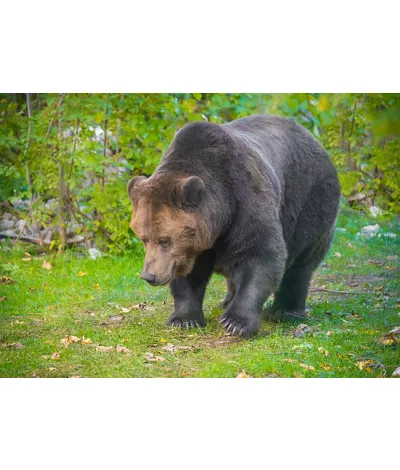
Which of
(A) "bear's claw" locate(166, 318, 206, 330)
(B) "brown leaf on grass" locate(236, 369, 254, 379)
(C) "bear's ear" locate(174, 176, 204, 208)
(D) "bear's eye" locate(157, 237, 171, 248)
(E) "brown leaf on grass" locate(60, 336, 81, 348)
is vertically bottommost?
(E) "brown leaf on grass" locate(60, 336, 81, 348)

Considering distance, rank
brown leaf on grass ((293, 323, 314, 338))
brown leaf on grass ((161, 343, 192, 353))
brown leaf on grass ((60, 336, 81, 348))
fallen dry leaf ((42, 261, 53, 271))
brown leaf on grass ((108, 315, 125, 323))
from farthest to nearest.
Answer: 1. fallen dry leaf ((42, 261, 53, 271))
2. brown leaf on grass ((108, 315, 125, 323))
3. brown leaf on grass ((293, 323, 314, 338))
4. brown leaf on grass ((60, 336, 81, 348))
5. brown leaf on grass ((161, 343, 192, 353))

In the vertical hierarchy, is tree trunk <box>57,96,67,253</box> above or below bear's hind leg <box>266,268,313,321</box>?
above

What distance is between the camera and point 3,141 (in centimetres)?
686

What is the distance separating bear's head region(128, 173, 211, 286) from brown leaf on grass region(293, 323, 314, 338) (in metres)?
1.11

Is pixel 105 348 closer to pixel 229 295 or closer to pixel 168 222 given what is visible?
pixel 168 222

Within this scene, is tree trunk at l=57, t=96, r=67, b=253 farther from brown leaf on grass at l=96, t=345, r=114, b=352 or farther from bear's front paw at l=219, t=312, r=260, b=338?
bear's front paw at l=219, t=312, r=260, b=338

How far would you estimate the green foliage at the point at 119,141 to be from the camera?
6.70 metres

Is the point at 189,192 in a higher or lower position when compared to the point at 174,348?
higher

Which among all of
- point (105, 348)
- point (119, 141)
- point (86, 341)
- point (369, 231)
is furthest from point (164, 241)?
point (369, 231)

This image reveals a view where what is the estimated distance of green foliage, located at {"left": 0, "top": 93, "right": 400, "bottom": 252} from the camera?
22.0 feet

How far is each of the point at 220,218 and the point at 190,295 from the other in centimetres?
72

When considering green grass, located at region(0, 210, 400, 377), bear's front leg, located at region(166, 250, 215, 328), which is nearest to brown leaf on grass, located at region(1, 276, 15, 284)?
green grass, located at region(0, 210, 400, 377)

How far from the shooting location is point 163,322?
21.2ft

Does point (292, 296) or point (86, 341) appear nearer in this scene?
point (86, 341)
